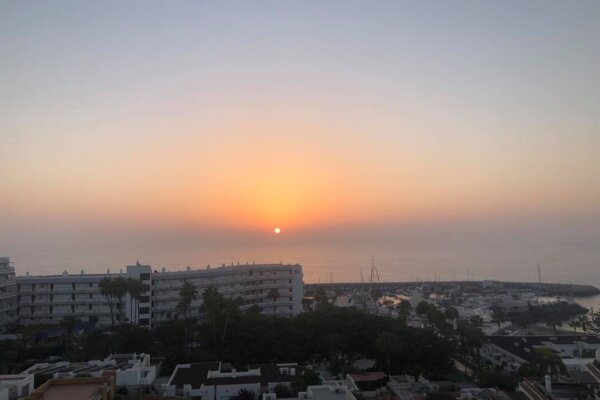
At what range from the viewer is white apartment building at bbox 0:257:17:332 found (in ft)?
167

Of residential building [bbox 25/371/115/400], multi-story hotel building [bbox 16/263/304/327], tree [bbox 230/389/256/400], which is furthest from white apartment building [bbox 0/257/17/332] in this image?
tree [bbox 230/389/256/400]

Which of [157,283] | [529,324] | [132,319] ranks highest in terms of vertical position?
[157,283]

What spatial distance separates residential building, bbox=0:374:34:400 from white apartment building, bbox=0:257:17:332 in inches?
1203

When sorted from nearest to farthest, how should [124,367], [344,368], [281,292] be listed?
[124,367] → [344,368] → [281,292]

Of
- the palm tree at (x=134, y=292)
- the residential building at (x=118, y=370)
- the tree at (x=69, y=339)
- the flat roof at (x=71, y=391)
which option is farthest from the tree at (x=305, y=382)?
the palm tree at (x=134, y=292)

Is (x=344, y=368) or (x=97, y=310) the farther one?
(x=97, y=310)

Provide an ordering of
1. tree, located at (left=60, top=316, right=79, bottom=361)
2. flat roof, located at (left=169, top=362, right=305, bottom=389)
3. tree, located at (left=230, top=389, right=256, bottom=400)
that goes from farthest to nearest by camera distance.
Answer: tree, located at (left=60, top=316, right=79, bottom=361) < flat roof, located at (left=169, top=362, right=305, bottom=389) < tree, located at (left=230, top=389, right=256, bottom=400)

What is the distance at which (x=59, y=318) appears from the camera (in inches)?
2096

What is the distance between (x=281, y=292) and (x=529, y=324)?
38.9 m

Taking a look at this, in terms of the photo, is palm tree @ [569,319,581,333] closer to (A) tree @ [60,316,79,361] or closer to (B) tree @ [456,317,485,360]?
(B) tree @ [456,317,485,360]

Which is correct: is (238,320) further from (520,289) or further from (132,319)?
A: (520,289)

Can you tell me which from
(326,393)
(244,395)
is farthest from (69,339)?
(326,393)

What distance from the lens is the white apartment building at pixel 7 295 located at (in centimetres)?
5094

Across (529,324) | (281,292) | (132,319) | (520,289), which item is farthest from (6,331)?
(520,289)
